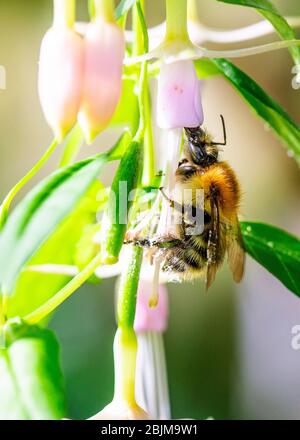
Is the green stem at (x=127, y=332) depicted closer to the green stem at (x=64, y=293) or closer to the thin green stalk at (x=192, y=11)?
the green stem at (x=64, y=293)

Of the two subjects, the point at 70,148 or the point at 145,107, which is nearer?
the point at 145,107

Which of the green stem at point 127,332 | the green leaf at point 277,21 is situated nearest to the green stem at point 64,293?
the green stem at point 127,332

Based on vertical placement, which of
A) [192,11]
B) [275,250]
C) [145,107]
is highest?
[192,11]

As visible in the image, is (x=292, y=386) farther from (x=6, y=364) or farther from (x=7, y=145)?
(x=6, y=364)

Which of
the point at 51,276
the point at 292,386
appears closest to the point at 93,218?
the point at 51,276

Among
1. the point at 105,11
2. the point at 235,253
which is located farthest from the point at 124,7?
the point at 235,253

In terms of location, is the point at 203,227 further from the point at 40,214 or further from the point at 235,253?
the point at 40,214
